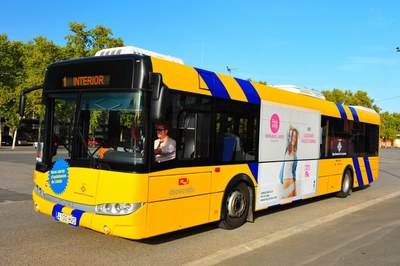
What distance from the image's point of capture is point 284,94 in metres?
8.55

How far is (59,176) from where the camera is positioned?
5.71m

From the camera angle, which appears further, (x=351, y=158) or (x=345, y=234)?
(x=351, y=158)

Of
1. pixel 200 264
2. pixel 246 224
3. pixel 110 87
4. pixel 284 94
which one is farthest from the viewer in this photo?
pixel 284 94

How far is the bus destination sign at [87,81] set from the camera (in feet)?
17.8

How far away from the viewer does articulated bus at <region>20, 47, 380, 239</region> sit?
16.8 feet

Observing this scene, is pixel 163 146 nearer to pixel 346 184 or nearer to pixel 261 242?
pixel 261 242

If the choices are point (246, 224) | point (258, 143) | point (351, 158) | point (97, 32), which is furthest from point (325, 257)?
point (97, 32)

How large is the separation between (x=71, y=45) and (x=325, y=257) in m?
35.5

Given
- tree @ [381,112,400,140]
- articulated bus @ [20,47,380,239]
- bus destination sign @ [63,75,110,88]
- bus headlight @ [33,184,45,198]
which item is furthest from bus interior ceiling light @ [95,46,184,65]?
tree @ [381,112,400,140]

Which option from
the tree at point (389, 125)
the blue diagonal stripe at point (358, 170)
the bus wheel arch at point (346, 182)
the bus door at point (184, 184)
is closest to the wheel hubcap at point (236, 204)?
the bus door at point (184, 184)

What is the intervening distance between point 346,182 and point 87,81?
856 cm

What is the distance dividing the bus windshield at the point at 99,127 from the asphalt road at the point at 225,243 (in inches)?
49.6

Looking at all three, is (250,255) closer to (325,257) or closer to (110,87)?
(325,257)

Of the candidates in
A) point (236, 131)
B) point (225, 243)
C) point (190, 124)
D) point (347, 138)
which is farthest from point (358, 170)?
point (190, 124)
